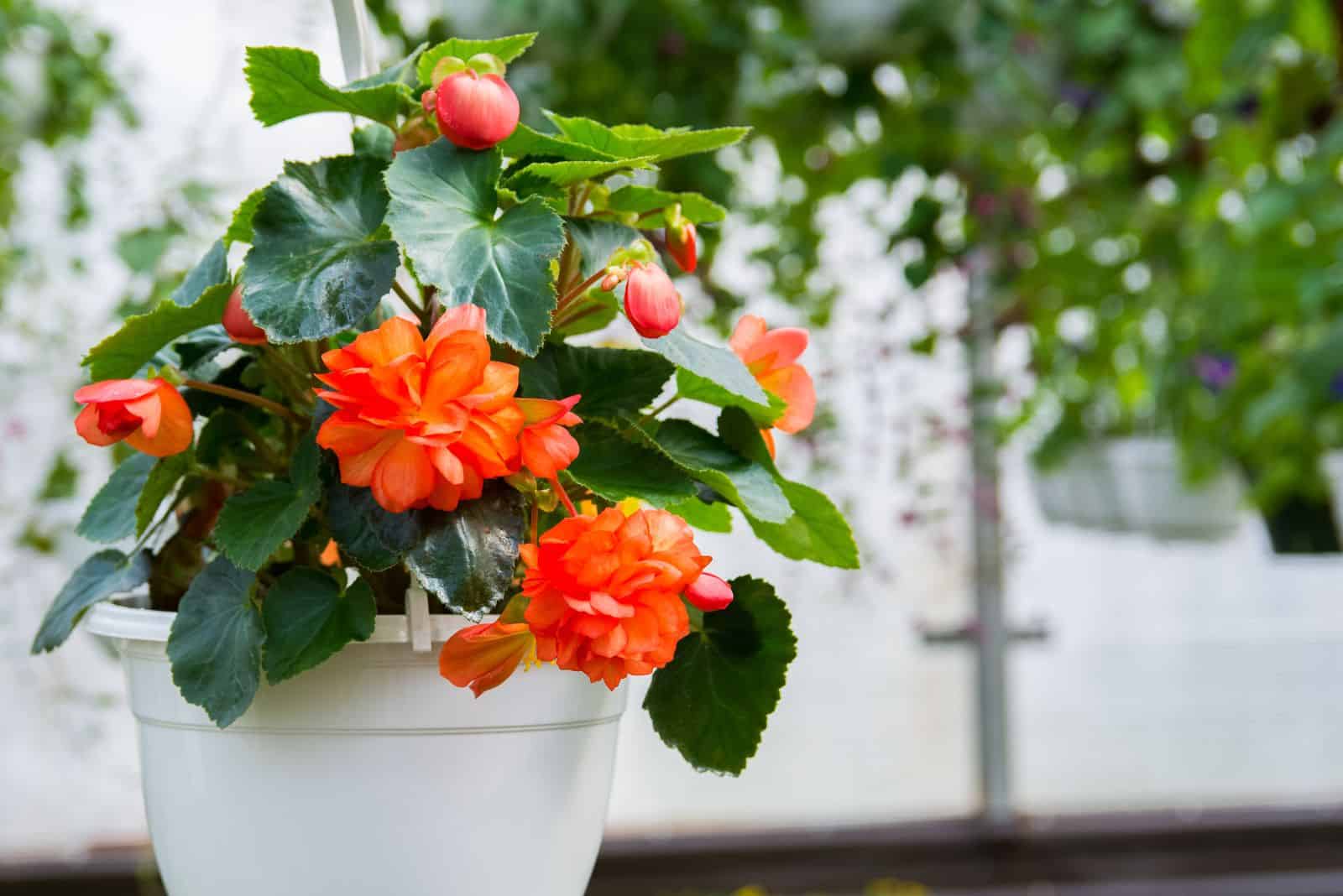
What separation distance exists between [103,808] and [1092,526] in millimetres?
1338

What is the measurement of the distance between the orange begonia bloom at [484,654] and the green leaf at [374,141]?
194 mm

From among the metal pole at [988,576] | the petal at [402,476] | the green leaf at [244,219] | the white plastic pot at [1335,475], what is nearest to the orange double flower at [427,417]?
the petal at [402,476]

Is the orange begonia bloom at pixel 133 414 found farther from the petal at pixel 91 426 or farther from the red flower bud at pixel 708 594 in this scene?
the red flower bud at pixel 708 594

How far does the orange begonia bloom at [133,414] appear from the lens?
384 millimetres

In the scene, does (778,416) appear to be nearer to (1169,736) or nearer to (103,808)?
(103,808)

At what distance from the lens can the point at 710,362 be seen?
0.42 m

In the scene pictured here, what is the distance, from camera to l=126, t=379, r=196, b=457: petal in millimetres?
402

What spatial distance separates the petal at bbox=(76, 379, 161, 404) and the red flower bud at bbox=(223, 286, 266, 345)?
4 centimetres

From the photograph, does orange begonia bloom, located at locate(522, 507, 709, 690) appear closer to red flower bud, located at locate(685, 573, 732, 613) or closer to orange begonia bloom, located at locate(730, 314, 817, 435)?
red flower bud, located at locate(685, 573, 732, 613)

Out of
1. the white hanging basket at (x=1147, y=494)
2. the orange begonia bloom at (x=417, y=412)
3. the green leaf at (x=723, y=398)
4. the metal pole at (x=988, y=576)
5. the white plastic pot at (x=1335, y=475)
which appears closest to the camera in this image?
the orange begonia bloom at (x=417, y=412)

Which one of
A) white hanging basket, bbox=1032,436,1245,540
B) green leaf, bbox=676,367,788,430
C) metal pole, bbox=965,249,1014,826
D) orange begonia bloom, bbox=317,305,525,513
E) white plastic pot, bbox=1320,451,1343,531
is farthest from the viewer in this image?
metal pole, bbox=965,249,1014,826

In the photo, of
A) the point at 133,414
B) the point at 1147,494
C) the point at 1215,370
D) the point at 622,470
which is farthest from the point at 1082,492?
the point at 133,414

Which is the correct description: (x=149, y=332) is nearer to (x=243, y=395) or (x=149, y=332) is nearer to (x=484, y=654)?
(x=243, y=395)

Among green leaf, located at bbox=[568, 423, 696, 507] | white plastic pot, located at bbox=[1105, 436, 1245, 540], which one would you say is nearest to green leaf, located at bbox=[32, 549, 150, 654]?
green leaf, located at bbox=[568, 423, 696, 507]
